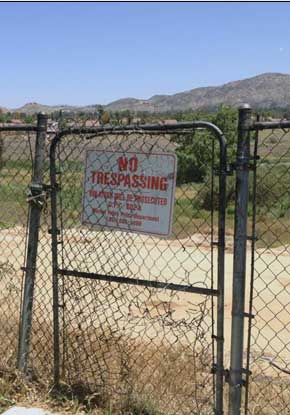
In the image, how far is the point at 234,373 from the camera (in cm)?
346

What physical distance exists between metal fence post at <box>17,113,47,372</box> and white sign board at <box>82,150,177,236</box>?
383mm

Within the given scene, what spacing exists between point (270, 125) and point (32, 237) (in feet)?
6.02

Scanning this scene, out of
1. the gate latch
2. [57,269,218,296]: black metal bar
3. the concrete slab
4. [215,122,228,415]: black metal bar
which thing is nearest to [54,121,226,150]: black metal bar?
[215,122,228,415]: black metal bar

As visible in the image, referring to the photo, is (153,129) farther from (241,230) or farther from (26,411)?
→ (26,411)

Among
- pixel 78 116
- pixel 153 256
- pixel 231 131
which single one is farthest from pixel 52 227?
pixel 231 131

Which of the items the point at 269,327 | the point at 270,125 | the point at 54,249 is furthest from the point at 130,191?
the point at 269,327

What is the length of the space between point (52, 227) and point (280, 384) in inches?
105

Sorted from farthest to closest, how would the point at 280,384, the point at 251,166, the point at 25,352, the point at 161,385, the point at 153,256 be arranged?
1. the point at 153,256
2. the point at 280,384
3. the point at 161,385
4. the point at 25,352
5. the point at 251,166

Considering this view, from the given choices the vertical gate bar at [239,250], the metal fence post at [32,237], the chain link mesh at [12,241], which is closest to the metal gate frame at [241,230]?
the vertical gate bar at [239,250]

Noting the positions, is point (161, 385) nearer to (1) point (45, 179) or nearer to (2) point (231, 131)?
(1) point (45, 179)

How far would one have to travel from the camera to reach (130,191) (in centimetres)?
372

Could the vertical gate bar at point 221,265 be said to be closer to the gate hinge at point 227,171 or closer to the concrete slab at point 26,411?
the gate hinge at point 227,171

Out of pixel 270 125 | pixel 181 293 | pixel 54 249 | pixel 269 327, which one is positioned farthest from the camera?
pixel 181 293

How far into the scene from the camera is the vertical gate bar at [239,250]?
3305mm
